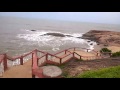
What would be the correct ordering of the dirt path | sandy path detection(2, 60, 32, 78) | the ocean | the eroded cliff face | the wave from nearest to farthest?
sandy path detection(2, 60, 32, 78) → the dirt path → the ocean → the wave → the eroded cliff face

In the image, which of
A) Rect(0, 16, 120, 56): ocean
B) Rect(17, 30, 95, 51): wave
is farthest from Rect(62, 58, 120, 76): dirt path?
Rect(17, 30, 95, 51): wave

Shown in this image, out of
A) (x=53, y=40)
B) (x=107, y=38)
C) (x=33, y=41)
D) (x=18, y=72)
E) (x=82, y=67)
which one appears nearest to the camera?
(x=18, y=72)

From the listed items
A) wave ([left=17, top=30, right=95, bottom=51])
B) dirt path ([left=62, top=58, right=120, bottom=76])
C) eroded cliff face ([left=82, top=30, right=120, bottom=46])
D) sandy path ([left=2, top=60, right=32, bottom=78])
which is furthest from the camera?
eroded cliff face ([left=82, top=30, right=120, bottom=46])

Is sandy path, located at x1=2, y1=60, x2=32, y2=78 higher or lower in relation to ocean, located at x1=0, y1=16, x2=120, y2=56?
higher

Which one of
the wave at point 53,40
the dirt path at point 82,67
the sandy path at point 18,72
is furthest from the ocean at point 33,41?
the dirt path at point 82,67

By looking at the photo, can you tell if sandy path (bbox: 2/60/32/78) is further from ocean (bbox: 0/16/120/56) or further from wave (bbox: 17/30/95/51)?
wave (bbox: 17/30/95/51)

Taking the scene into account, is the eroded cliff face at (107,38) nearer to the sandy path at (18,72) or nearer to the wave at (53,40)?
the wave at (53,40)

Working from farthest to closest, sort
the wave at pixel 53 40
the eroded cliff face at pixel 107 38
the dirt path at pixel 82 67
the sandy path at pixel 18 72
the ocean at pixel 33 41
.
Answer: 1. the eroded cliff face at pixel 107 38
2. the wave at pixel 53 40
3. the ocean at pixel 33 41
4. the dirt path at pixel 82 67
5. the sandy path at pixel 18 72

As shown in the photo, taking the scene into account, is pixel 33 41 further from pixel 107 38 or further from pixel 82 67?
pixel 82 67

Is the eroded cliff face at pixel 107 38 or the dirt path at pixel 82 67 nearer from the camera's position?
the dirt path at pixel 82 67

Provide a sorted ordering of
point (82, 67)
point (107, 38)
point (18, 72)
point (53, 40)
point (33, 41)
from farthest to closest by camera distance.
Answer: point (107, 38)
point (53, 40)
point (33, 41)
point (82, 67)
point (18, 72)

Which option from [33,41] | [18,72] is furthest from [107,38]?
[18,72]

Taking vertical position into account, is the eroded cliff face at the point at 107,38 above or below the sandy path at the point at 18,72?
below
